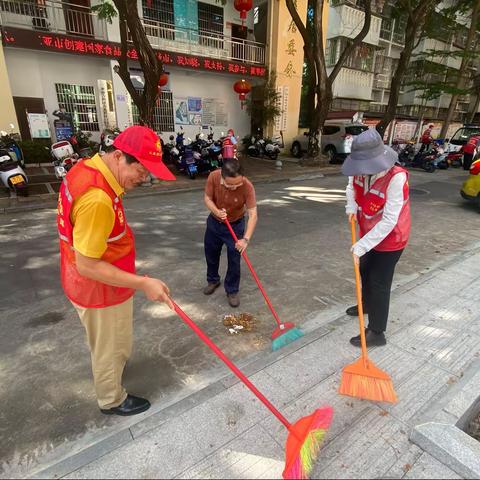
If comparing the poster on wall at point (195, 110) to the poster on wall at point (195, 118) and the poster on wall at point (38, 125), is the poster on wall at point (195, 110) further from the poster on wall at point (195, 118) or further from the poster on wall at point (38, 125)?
the poster on wall at point (38, 125)

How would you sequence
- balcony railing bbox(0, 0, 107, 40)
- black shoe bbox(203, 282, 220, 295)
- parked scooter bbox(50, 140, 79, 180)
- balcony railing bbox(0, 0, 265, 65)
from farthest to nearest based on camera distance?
balcony railing bbox(0, 0, 265, 65)
balcony railing bbox(0, 0, 107, 40)
parked scooter bbox(50, 140, 79, 180)
black shoe bbox(203, 282, 220, 295)

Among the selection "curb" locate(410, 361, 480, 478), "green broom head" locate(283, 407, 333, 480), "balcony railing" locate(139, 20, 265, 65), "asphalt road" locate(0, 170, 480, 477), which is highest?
"balcony railing" locate(139, 20, 265, 65)

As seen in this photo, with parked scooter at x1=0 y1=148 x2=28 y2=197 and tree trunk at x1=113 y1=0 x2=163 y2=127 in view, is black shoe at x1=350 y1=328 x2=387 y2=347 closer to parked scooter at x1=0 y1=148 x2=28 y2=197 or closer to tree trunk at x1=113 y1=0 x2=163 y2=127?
parked scooter at x1=0 y1=148 x2=28 y2=197

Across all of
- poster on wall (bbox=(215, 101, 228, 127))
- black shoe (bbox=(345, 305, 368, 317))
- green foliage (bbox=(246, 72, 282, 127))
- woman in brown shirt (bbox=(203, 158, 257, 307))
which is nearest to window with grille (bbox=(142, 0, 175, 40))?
poster on wall (bbox=(215, 101, 228, 127))

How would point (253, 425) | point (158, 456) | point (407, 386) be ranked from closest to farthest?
1. point (158, 456)
2. point (253, 425)
3. point (407, 386)

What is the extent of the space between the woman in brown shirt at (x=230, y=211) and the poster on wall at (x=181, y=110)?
38.3 feet

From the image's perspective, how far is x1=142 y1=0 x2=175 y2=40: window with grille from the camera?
12.5m

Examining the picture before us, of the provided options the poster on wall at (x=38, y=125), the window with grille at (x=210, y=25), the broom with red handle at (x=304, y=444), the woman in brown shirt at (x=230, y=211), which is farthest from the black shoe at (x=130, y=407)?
the window with grille at (x=210, y=25)

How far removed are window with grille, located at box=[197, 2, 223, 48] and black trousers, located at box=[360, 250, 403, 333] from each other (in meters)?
13.9

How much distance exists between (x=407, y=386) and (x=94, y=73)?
43.6ft

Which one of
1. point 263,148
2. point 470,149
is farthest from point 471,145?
point 263,148

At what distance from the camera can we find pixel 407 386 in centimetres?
239

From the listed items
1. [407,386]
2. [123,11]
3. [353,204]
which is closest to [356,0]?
[123,11]

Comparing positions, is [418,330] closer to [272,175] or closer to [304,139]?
[272,175]
